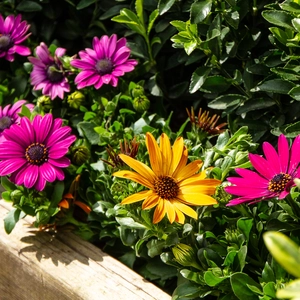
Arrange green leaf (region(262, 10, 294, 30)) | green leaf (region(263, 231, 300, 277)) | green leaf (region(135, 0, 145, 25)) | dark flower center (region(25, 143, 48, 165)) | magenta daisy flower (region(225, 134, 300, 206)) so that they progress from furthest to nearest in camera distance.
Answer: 1. green leaf (region(135, 0, 145, 25))
2. dark flower center (region(25, 143, 48, 165))
3. green leaf (region(262, 10, 294, 30))
4. magenta daisy flower (region(225, 134, 300, 206))
5. green leaf (region(263, 231, 300, 277))

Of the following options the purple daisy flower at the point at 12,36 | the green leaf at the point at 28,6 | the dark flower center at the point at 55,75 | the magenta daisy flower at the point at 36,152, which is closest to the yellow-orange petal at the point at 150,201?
the magenta daisy flower at the point at 36,152

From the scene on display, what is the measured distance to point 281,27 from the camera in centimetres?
135

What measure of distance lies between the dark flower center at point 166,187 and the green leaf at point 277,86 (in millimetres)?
289

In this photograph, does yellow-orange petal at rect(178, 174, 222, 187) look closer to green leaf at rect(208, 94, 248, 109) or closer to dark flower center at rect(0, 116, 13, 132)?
green leaf at rect(208, 94, 248, 109)

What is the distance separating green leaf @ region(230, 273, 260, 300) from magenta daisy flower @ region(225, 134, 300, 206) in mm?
124

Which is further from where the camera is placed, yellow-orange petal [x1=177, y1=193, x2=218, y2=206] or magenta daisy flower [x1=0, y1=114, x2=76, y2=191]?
magenta daisy flower [x1=0, y1=114, x2=76, y2=191]

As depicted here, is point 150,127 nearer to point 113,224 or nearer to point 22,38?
point 113,224

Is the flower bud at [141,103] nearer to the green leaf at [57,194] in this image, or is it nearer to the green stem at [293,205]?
the green leaf at [57,194]

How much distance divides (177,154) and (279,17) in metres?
0.34

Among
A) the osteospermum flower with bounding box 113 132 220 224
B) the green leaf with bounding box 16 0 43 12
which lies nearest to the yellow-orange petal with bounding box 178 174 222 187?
the osteospermum flower with bounding box 113 132 220 224

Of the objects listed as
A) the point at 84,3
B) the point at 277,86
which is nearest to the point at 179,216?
the point at 277,86

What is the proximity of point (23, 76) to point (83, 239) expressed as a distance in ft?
1.85

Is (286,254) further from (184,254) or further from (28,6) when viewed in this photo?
(28,6)

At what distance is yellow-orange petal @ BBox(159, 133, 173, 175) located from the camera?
1155 mm
